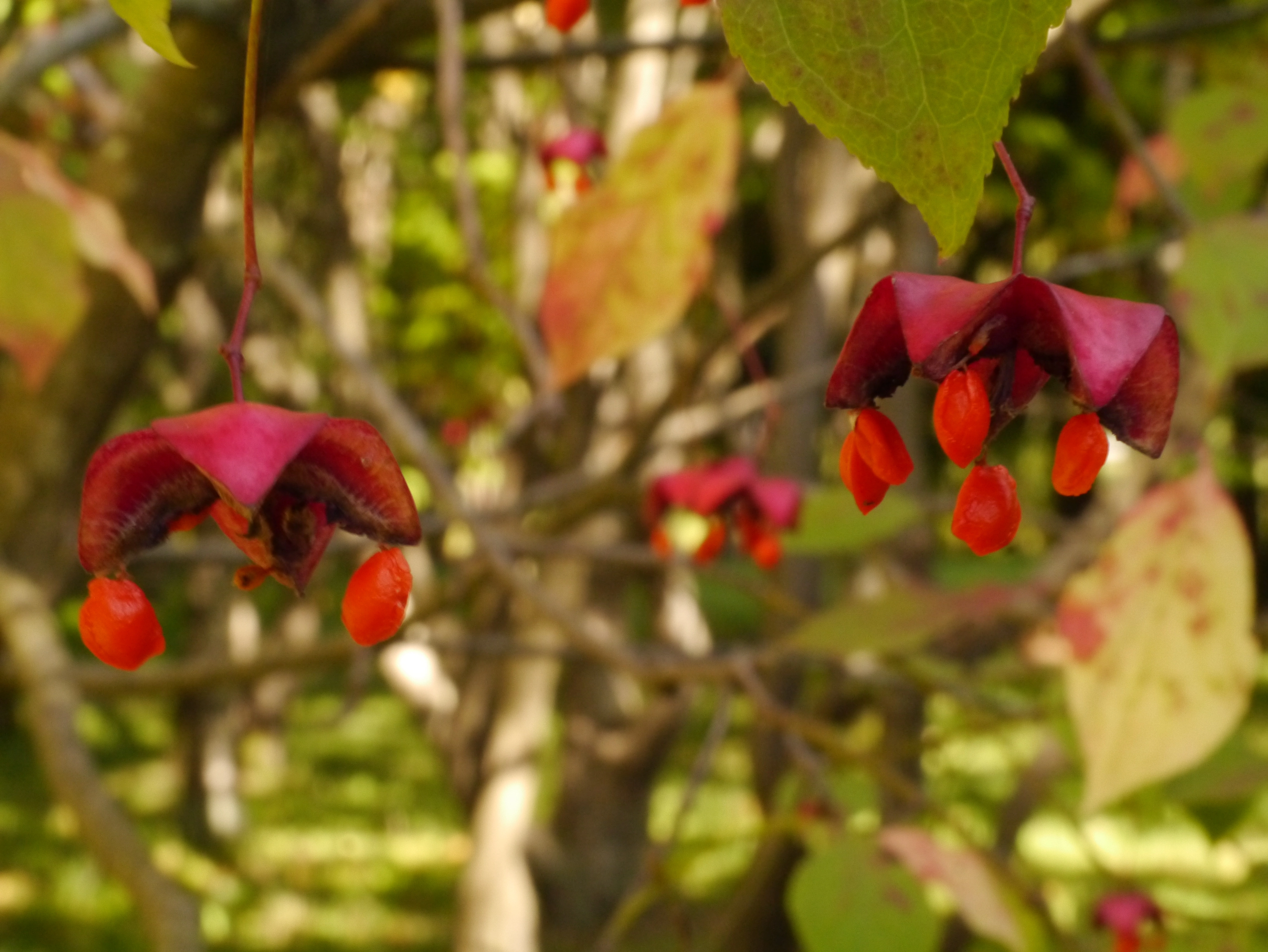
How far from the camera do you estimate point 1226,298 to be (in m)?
0.97

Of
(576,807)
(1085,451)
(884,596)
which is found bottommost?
(1085,451)

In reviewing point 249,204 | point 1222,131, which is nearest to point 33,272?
point 249,204

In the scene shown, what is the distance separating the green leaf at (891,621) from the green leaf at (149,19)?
0.96 meters

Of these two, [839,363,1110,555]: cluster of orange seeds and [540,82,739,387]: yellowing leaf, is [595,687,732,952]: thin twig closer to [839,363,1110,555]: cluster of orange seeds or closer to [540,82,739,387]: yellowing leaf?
[540,82,739,387]: yellowing leaf

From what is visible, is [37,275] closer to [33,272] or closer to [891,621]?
[33,272]

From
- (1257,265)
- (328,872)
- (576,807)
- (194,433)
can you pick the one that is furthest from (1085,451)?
(328,872)

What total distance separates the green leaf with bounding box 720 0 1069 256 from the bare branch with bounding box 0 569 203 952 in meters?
0.82

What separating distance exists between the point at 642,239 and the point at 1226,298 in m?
0.45

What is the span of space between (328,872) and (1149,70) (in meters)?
3.89

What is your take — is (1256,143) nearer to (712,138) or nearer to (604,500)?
(712,138)

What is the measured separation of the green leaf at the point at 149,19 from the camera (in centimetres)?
38

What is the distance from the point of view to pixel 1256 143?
1.27 metres

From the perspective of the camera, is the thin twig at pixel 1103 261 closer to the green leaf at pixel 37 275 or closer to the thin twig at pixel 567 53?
the thin twig at pixel 567 53

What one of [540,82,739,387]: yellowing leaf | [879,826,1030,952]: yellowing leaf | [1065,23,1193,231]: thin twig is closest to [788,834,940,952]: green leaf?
[879,826,1030,952]: yellowing leaf
